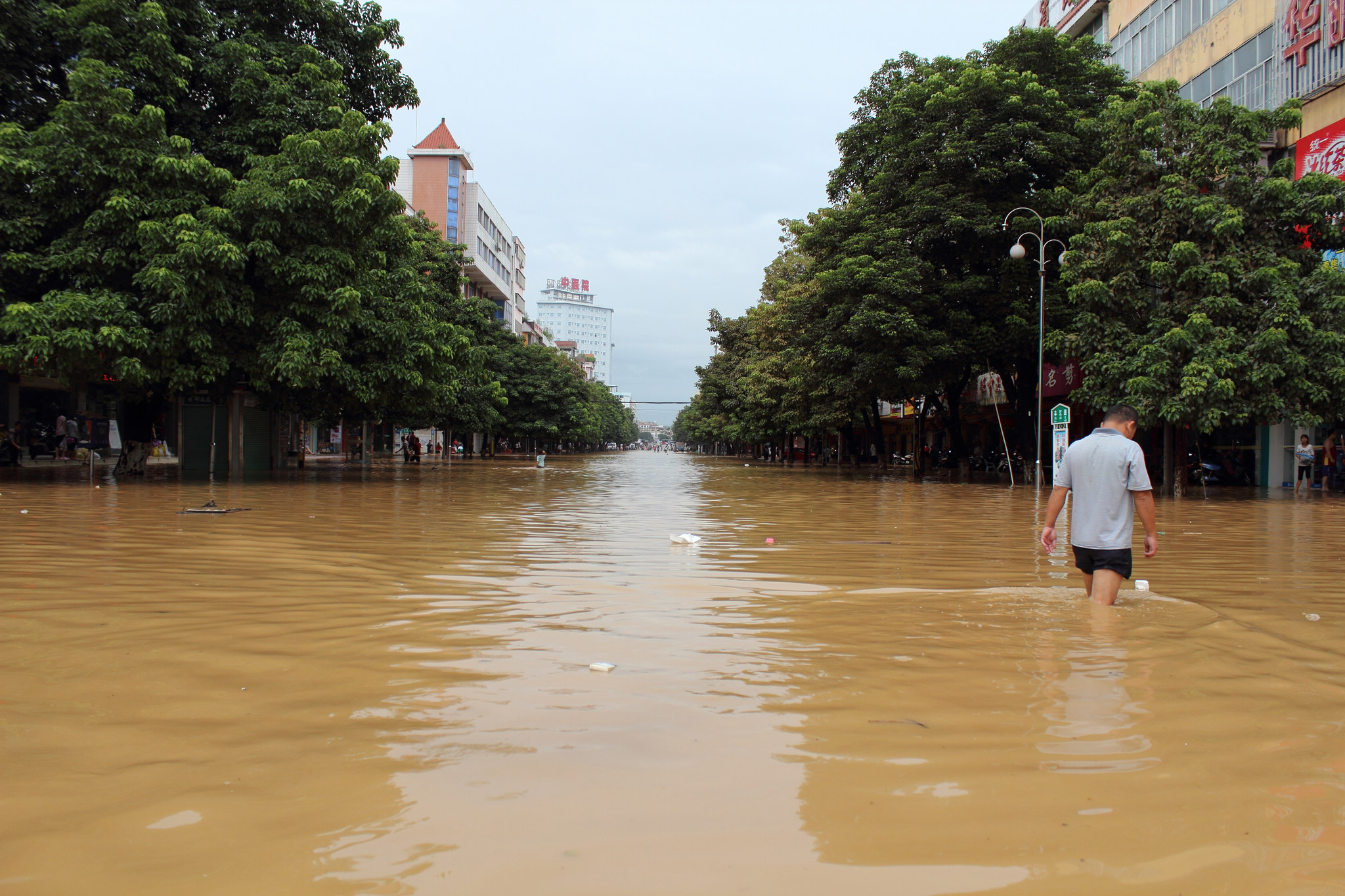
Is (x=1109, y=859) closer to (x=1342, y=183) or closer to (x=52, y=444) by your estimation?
(x=1342, y=183)

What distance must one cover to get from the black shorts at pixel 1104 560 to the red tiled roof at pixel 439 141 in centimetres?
7458

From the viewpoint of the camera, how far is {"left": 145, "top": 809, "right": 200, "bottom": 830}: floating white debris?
2.63 metres

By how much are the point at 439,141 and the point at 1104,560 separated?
76406mm

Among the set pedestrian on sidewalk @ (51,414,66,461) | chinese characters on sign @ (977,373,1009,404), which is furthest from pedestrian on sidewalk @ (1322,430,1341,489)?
pedestrian on sidewalk @ (51,414,66,461)

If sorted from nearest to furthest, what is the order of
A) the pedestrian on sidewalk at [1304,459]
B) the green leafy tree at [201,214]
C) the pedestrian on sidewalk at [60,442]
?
the green leafy tree at [201,214] → the pedestrian on sidewalk at [1304,459] → the pedestrian on sidewalk at [60,442]

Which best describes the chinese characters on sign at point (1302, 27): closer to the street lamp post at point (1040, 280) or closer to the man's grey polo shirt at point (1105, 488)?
the street lamp post at point (1040, 280)

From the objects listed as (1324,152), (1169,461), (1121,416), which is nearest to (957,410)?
(1169,461)

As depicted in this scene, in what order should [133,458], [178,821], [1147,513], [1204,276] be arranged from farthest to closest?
[133,458], [1204,276], [1147,513], [178,821]

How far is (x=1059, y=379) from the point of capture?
31562 millimetres

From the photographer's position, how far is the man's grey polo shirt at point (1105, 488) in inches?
241

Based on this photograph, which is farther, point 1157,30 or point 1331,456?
point 1157,30

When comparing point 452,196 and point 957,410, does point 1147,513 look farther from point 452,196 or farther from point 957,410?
point 452,196

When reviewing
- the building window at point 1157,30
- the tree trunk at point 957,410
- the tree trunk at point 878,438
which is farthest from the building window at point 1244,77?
the tree trunk at point 878,438

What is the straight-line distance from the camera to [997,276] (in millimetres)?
28531
